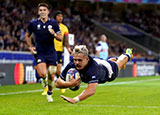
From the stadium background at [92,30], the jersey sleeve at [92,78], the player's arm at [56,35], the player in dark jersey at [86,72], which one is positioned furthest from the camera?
the stadium background at [92,30]

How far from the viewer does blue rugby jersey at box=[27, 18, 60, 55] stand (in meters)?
10.9

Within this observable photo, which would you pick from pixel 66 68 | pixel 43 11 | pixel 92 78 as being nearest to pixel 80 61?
pixel 92 78

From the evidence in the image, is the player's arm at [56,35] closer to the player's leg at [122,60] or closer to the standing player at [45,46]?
the standing player at [45,46]

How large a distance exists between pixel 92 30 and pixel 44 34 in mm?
30717

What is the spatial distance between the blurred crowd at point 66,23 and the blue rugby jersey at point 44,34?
12.7 m

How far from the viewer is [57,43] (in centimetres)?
1368

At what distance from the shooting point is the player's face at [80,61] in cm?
736

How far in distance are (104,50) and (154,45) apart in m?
27.2

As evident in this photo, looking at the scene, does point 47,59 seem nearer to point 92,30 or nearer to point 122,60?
point 122,60

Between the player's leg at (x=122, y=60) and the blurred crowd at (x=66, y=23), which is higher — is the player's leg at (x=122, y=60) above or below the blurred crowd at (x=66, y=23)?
below

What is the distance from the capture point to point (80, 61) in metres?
7.43

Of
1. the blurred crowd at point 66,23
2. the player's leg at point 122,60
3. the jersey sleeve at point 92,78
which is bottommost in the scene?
the jersey sleeve at point 92,78

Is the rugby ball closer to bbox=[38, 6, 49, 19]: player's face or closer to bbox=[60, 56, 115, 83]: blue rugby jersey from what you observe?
bbox=[60, 56, 115, 83]: blue rugby jersey

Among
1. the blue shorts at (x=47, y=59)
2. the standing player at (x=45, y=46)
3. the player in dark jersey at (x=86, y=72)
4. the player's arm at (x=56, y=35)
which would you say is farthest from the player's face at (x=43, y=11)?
the player in dark jersey at (x=86, y=72)
